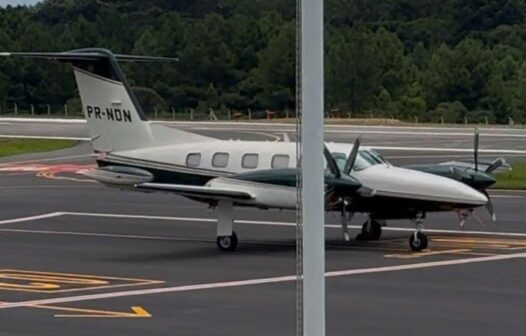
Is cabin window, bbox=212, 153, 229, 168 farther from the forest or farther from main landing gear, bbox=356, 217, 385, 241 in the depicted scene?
the forest

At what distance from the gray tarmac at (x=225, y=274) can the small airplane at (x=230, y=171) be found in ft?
2.78

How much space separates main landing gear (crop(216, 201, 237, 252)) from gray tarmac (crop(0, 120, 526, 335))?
1.12 ft

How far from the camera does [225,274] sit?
2028cm

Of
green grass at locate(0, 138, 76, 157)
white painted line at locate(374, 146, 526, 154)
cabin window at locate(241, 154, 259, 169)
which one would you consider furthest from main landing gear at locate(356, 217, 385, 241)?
green grass at locate(0, 138, 76, 157)

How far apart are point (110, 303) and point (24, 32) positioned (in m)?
81.9

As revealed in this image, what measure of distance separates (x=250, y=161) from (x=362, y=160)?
88.4 inches

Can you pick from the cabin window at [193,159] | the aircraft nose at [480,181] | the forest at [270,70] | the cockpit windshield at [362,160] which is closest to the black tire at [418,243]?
the cockpit windshield at [362,160]

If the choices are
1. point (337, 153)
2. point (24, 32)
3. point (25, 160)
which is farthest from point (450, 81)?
point (337, 153)

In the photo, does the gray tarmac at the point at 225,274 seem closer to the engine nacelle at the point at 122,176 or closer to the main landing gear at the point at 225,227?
the main landing gear at the point at 225,227

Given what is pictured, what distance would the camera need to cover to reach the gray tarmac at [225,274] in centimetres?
1552

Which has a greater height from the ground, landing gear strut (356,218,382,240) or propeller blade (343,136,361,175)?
propeller blade (343,136,361,175)

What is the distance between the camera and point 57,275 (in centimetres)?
2053

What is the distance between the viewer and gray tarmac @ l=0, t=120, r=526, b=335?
15516mm

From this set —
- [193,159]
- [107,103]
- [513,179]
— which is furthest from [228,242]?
[513,179]
